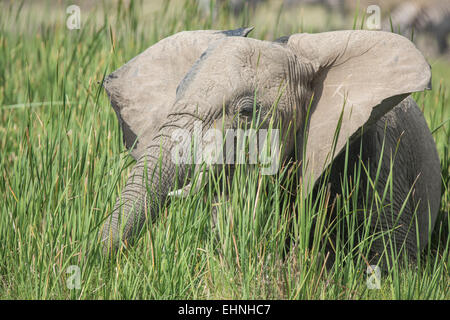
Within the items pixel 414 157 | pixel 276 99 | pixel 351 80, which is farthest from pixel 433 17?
pixel 276 99

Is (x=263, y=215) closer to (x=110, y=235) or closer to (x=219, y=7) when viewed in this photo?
(x=110, y=235)

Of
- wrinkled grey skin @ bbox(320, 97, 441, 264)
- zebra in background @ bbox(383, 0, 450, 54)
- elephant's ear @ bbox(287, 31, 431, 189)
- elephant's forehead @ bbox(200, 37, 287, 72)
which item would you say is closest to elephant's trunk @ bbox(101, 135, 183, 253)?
elephant's forehead @ bbox(200, 37, 287, 72)

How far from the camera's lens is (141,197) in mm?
2309

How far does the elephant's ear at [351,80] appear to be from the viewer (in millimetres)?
2531

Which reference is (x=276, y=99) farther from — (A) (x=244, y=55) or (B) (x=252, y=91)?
(A) (x=244, y=55)

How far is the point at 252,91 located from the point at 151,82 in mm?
508

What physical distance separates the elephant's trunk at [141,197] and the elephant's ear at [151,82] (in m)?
0.38

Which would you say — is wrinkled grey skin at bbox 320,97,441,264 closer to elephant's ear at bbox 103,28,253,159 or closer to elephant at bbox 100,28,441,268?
elephant at bbox 100,28,441,268

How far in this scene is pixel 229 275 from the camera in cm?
214

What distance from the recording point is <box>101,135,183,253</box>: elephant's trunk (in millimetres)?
2240

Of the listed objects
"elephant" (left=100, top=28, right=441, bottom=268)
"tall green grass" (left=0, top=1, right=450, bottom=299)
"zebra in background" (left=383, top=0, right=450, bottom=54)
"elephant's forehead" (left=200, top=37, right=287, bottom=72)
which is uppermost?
"zebra in background" (left=383, top=0, right=450, bottom=54)

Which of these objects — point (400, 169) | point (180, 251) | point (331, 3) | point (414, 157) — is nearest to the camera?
point (180, 251)

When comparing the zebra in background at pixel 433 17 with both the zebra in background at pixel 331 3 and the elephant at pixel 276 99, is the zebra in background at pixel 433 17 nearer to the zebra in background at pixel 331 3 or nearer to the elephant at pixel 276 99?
the zebra in background at pixel 331 3
